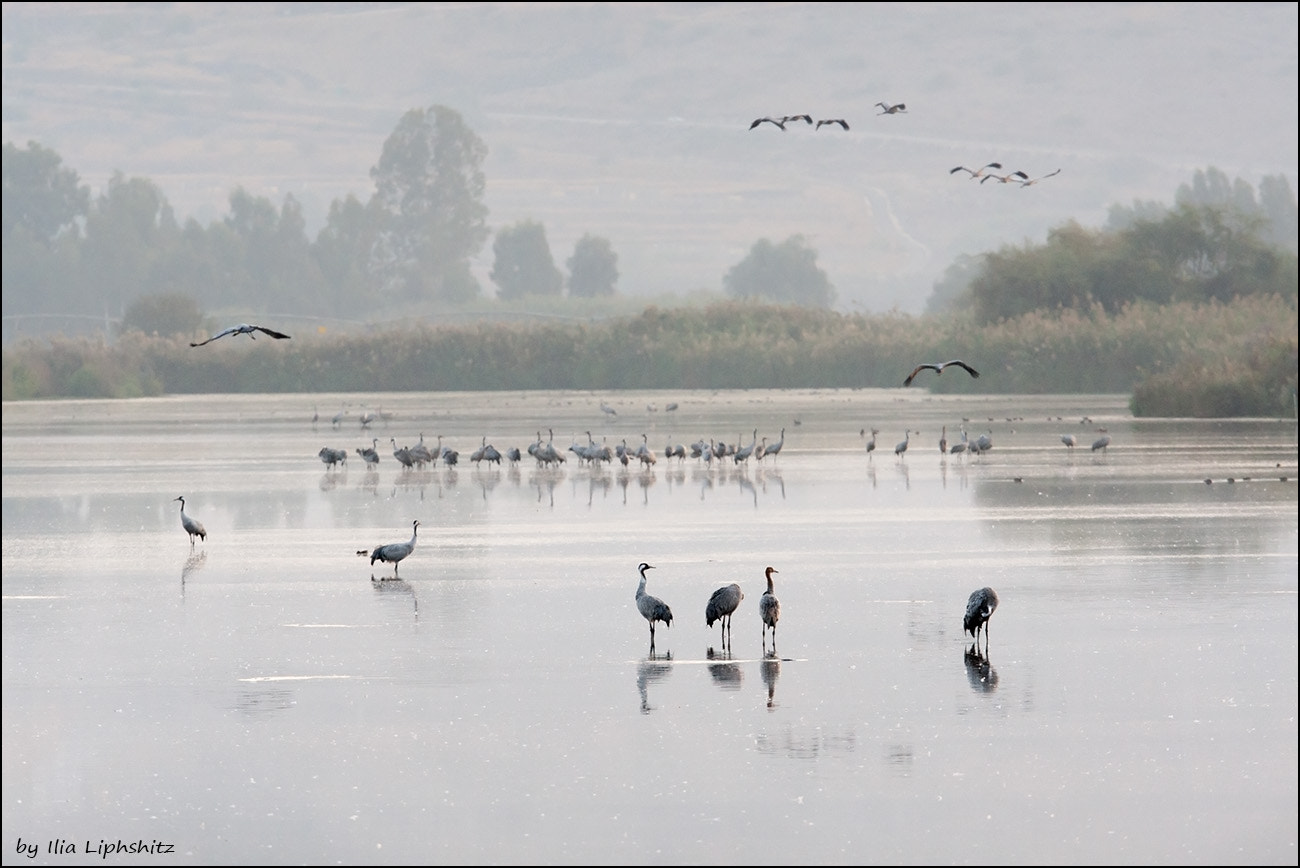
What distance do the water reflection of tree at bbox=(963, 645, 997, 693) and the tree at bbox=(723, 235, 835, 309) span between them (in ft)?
538

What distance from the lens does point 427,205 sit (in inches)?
7318

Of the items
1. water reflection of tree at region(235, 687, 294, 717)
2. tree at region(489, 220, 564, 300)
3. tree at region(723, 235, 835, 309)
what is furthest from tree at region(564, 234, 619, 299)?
water reflection of tree at region(235, 687, 294, 717)

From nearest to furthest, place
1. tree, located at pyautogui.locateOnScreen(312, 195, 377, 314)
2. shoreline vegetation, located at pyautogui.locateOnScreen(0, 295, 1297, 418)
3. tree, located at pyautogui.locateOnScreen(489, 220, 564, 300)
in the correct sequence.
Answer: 1. shoreline vegetation, located at pyautogui.locateOnScreen(0, 295, 1297, 418)
2. tree, located at pyautogui.locateOnScreen(312, 195, 377, 314)
3. tree, located at pyautogui.locateOnScreen(489, 220, 564, 300)

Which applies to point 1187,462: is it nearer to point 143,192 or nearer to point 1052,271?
point 1052,271

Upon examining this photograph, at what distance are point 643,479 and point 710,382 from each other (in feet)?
134

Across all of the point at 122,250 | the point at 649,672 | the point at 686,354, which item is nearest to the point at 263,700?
the point at 649,672

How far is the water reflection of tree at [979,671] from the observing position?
1079 cm

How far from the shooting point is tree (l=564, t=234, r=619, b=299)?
182375 mm

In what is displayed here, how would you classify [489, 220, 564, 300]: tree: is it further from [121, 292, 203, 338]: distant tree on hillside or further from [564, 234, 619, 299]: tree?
[121, 292, 203, 338]: distant tree on hillside

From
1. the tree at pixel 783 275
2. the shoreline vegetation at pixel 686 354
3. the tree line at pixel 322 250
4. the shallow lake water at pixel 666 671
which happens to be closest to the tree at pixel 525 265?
the tree line at pixel 322 250

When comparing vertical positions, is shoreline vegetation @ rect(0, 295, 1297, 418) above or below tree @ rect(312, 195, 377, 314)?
below

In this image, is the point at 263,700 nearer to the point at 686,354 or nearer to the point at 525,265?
the point at 686,354

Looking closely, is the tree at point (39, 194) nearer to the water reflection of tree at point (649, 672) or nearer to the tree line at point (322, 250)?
the tree line at point (322, 250)

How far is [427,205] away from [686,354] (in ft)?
395
